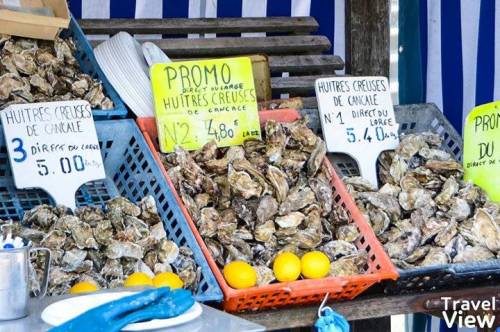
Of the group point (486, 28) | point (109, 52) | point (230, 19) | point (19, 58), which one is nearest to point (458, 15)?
point (486, 28)

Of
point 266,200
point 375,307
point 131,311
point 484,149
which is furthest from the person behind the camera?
point 484,149

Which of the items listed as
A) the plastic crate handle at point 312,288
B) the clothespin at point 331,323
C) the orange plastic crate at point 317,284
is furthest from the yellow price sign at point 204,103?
the clothespin at point 331,323

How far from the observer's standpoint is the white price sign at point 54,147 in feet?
9.48

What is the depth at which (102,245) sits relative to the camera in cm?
269

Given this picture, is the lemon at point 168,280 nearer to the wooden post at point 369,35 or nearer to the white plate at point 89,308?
the white plate at point 89,308

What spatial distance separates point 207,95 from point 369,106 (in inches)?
25.3

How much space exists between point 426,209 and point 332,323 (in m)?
0.75

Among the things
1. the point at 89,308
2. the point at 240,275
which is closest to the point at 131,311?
the point at 89,308

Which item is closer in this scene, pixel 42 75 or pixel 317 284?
pixel 317 284

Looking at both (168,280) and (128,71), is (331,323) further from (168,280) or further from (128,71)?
(128,71)

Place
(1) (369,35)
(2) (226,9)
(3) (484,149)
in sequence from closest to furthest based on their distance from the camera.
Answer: (3) (484,149) < (1) (369,35) < (2) (226,9)

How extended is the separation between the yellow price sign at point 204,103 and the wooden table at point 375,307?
71cm

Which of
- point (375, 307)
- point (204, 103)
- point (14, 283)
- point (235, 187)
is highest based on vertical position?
point (204, 103)

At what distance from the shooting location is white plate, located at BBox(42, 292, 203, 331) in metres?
1.64
